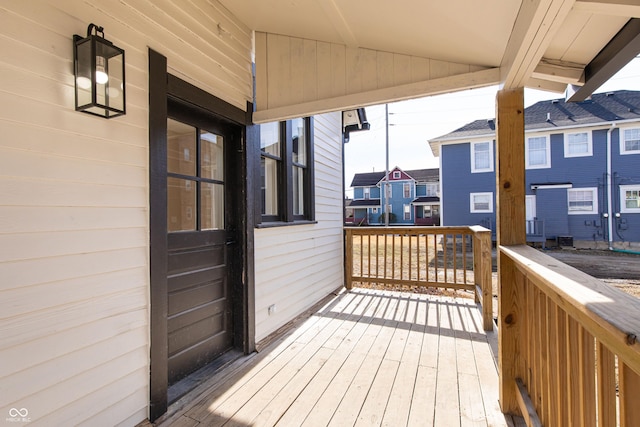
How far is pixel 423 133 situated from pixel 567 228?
9744mm

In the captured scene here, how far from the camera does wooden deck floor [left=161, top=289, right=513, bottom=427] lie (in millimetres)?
1744

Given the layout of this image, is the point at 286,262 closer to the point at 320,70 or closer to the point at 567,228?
the point at 320,70

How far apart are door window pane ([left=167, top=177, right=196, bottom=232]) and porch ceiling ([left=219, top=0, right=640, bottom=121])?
0.88 metres

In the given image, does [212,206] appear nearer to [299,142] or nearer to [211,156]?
[211,156]

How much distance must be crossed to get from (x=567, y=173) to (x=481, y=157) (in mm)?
2896

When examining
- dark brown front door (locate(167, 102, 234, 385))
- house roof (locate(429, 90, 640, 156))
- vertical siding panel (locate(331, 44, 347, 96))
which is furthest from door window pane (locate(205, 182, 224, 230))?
house roof (locate(429, 90, 640, 156))

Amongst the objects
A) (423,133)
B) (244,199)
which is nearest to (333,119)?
(244,199)

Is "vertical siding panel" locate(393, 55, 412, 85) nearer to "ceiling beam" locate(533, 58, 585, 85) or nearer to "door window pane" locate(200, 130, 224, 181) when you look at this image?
"ceiling beam" locate(533, 58, 585, 85)

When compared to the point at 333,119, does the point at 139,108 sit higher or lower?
lower

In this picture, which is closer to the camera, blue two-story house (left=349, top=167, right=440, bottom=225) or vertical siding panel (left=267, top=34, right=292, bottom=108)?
vertical siding panel (left=267, top=34, right=292, bottom=108)

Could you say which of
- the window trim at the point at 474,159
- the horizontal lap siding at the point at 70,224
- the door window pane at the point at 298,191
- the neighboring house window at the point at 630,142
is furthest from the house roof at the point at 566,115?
the horizontal lap siding at the point at 70,224

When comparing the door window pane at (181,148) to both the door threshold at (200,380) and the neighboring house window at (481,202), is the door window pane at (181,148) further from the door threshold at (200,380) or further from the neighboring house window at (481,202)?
the neighboring house window at (481,202)

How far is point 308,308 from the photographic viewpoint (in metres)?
3.61

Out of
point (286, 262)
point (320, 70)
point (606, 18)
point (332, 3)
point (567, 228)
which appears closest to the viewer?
point (606, 18)
